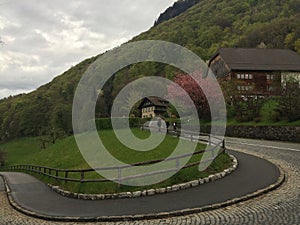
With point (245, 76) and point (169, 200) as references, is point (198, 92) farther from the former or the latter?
point (169, 200)

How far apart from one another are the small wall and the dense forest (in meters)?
35.1

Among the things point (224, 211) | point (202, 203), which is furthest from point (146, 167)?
point (224, 211)

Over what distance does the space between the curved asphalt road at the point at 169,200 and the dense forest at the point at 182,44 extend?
49093 mm

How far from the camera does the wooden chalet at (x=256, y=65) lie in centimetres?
6269

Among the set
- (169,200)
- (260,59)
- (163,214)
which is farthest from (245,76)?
(163,214)

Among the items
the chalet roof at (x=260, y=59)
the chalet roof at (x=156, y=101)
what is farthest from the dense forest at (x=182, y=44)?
the chalet roof at (x=260, y=59)

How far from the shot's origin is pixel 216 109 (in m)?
45.3

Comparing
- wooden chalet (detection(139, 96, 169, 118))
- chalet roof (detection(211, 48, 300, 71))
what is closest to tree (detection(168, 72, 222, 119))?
chalet roof (detection(211, 48, 300, 71))

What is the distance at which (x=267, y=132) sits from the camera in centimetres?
3153

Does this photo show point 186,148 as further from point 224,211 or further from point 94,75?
point 94,75

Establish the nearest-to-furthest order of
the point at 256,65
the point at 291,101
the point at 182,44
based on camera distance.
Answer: the point at 291,101
the point at 256,65
the point at 182,44

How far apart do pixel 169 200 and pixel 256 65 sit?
5753cm

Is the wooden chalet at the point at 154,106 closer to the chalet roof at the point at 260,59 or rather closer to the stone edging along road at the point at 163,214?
the chalet roof at the point at 260,59

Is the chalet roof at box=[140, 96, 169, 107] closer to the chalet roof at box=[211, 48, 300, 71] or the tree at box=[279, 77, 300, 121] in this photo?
the chalet roof at box=[211, 48, 300, 71]
